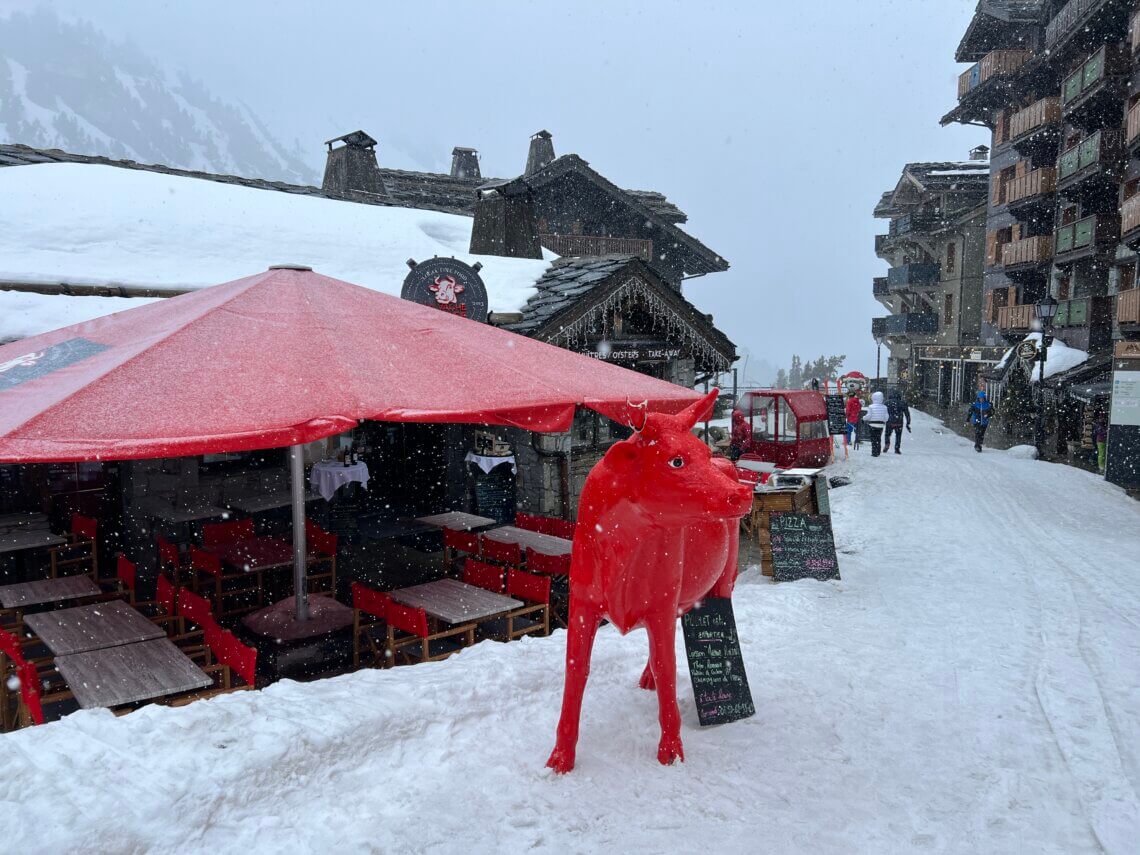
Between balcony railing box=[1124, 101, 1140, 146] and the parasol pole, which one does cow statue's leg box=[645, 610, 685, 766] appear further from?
balcony railing box=[1124, 101, 1140, 146]

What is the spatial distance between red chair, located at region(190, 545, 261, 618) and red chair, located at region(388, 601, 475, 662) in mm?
1870

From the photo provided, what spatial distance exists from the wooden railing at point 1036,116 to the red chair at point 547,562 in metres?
31.3

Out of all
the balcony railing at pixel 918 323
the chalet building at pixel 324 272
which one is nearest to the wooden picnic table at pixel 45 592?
the chalet building at pixel 324 272

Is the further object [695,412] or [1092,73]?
[1092,73]

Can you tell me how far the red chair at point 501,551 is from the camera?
26.0 ft

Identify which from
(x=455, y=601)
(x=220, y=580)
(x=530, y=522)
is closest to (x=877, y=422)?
(x=530, y=522)

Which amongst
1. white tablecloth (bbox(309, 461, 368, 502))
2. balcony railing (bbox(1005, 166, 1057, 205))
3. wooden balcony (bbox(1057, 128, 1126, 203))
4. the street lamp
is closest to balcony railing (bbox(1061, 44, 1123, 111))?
wooden balcony (bbox(1057, 128, 1126, 203))

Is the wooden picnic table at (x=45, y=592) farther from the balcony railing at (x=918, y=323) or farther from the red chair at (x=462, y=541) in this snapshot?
the balcony railing at (x=918, y=323)

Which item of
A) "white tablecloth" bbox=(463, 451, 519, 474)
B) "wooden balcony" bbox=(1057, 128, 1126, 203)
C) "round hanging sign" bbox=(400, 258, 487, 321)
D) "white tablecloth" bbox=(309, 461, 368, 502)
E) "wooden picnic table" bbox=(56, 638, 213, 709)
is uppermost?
"wooden balcony" bbox=(1057, 128, 1126, 203)

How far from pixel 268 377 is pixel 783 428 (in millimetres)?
15579

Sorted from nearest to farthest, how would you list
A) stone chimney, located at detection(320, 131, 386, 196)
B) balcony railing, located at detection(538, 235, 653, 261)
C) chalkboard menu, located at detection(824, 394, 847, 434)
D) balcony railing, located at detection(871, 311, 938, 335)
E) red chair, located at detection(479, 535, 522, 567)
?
1. red chair, located at detection(479, 535, 522, 567)
2. stone chimney, located at detection(320, 131, 386, 196)
3. chalkboard menu, located at detection(824, 394, 847, 434)
4. balcony railing, located at detection(538, 235, 653, 261)
5. balcony railing, located at detection(871, 311, 938, 335)

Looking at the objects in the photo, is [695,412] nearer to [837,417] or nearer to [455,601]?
[455,601]

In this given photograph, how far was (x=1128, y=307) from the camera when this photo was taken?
2148 cm

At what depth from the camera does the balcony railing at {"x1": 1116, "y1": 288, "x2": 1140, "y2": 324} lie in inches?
823
